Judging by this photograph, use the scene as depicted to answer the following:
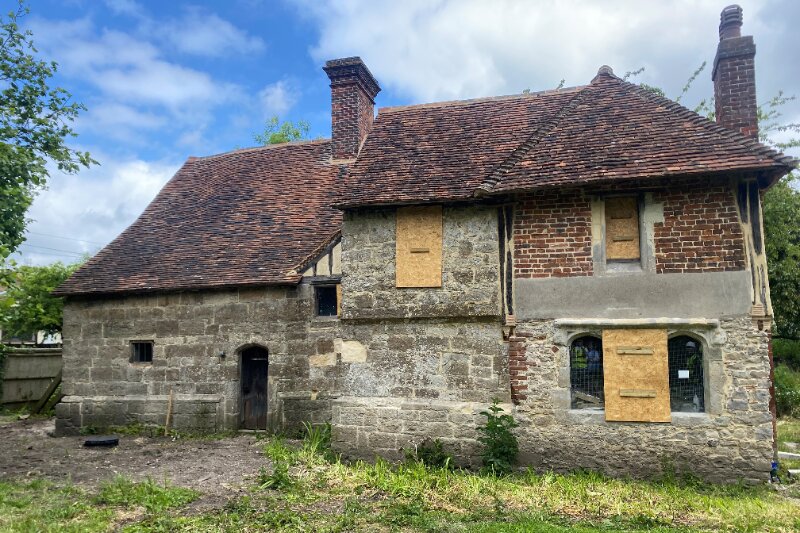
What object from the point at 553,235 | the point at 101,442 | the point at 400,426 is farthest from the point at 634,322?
the point at 101,442

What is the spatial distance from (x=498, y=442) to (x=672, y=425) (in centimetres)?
263

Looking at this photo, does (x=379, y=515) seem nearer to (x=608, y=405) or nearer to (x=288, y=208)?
(x=608, y=405)

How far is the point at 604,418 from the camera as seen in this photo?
30.5ft

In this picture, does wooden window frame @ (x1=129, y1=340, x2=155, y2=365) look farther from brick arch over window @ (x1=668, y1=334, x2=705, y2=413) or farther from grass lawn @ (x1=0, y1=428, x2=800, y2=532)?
brick arch over window @ (x1=668, y1=334, x2=705, y2=413)

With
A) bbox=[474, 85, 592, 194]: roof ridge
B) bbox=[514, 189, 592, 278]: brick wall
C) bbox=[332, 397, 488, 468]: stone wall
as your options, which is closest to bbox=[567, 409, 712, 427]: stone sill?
bbox=[332, 397, 488, 468]: stone wall

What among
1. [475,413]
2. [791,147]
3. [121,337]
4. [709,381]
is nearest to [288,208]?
[121,337]

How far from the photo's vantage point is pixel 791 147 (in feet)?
65.1

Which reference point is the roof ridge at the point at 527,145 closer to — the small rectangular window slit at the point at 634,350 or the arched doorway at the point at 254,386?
the small rectangular window slit at the point at 634,350

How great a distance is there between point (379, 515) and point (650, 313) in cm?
512

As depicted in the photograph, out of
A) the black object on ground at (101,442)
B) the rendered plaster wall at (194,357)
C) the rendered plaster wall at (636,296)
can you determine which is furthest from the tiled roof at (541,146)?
the black object on ground at (101,442)

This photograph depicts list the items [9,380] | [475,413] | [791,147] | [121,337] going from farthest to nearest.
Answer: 1. [791,147]
2. [9,380]
3. [121,337]
4. [475,413]

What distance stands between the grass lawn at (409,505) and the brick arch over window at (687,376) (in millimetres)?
1158

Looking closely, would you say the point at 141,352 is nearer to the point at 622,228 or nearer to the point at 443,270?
the point at 443,270

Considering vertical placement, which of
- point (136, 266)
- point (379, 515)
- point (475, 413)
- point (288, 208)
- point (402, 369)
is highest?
point (288, 208)
